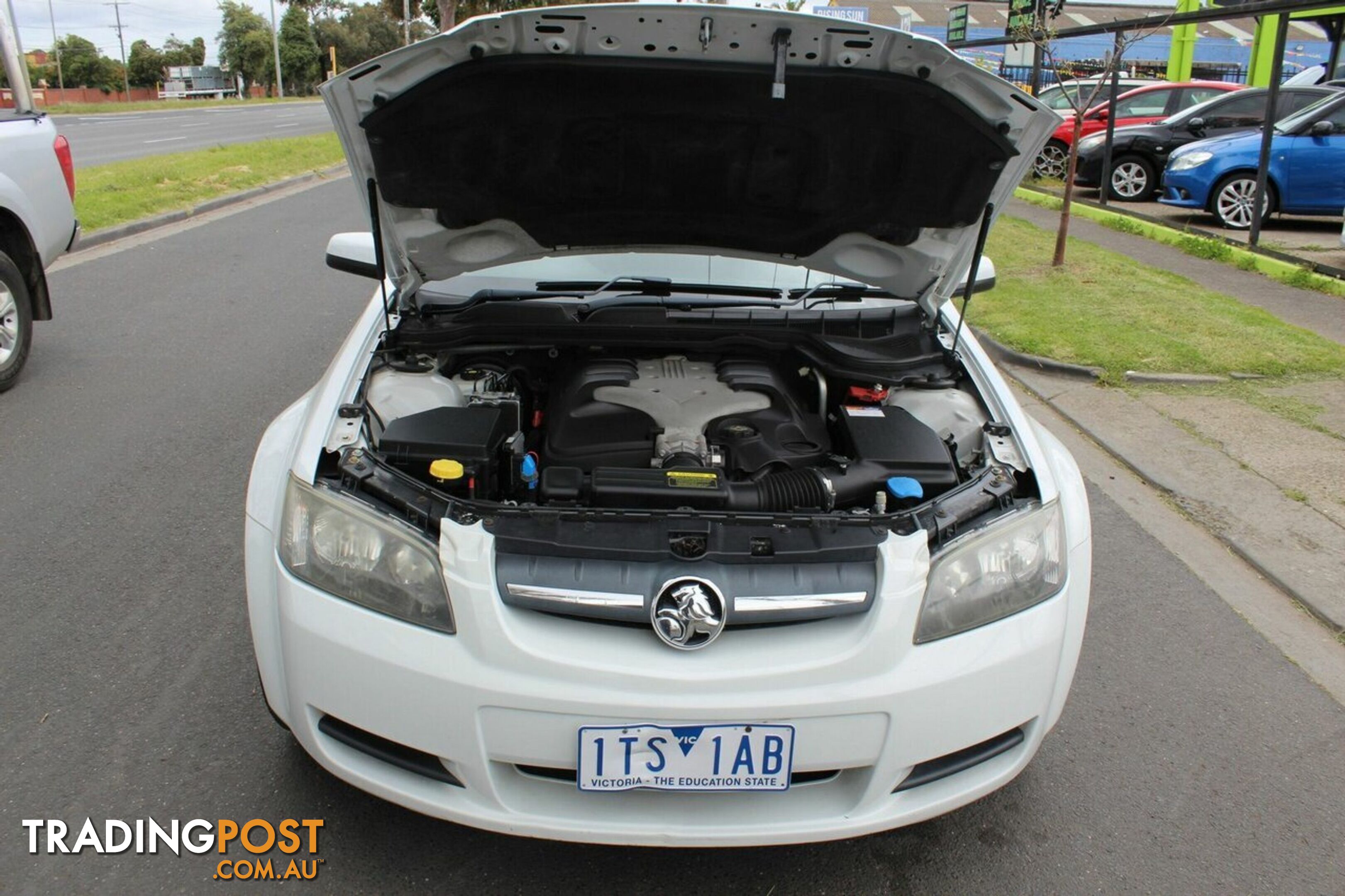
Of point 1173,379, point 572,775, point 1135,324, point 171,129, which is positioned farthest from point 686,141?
point 171,129

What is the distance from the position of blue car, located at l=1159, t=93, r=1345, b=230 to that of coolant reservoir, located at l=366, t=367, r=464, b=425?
1029 centimetres

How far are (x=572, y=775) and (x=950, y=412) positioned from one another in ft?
5.39

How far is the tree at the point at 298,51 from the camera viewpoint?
243ft

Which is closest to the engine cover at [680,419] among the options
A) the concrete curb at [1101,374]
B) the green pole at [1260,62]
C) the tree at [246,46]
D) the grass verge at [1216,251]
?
the concrete curb at [1101,374]

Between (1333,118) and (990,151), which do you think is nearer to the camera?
(990,151)

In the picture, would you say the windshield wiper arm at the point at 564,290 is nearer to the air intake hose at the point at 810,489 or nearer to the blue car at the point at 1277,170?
the air intake hose at the point at 810,489

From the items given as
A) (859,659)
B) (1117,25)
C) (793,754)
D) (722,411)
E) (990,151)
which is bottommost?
(793,754)

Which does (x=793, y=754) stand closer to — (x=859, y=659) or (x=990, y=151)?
Answer: (x=859, y=659)

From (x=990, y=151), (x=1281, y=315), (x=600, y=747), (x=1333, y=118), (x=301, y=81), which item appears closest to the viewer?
(x=600, y=747)

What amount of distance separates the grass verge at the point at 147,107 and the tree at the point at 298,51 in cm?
2557

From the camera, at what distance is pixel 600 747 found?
6.49 ft

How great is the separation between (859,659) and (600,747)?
0.55 meters

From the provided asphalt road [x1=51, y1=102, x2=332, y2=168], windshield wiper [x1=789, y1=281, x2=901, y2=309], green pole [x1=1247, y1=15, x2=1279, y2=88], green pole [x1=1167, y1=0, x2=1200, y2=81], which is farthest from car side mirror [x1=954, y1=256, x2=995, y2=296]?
green pole [x1=1167, y1=0, x2=1200, y2=81]

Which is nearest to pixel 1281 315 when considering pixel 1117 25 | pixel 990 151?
pixel 1117 25
